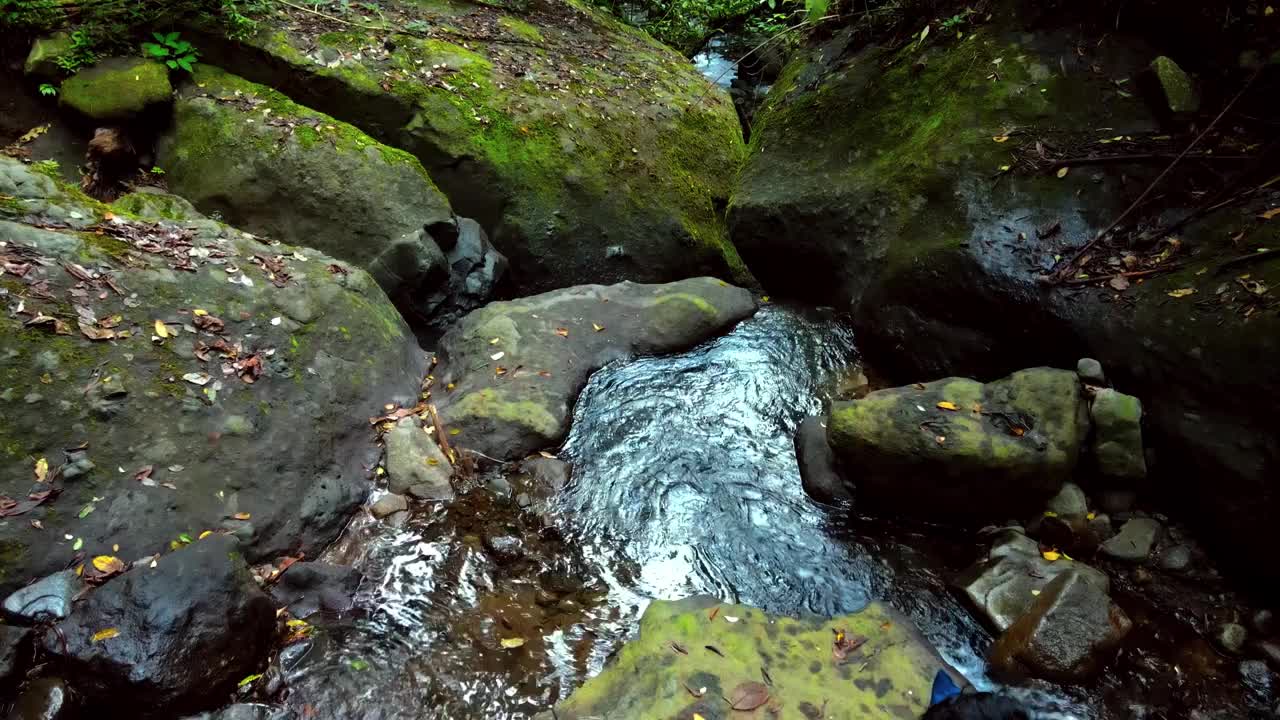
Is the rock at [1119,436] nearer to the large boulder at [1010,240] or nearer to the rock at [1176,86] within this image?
the large boulder at [1010,240]

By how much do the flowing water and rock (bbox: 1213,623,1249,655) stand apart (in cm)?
116

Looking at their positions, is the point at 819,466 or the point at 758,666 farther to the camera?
the point at 819,466

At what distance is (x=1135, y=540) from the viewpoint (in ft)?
12.7

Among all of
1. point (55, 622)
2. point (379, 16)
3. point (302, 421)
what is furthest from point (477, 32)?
point (55, 622)

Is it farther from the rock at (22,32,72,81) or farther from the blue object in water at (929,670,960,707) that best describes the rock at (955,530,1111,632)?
the rock at (22,32,72,81)

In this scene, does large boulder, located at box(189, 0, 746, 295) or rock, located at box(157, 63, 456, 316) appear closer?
rock, located at box(157, 63, 456, 316)

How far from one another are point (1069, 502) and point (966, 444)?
2.46 ft

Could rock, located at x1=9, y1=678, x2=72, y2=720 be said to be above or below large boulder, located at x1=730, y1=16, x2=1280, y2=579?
below

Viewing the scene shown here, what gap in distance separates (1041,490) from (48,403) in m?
5.74

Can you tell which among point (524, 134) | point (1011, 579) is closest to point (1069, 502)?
point (1011, 579)

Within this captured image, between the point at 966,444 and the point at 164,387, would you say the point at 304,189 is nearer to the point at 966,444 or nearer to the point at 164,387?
the point at 164,387

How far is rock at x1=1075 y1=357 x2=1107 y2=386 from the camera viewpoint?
423 cm

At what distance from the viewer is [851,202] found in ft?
20.7

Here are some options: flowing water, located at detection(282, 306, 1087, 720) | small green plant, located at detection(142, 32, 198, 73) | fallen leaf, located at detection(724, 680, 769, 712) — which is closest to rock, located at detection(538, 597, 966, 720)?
fallen leaf, located at detection(724, 680, 769, 712)
